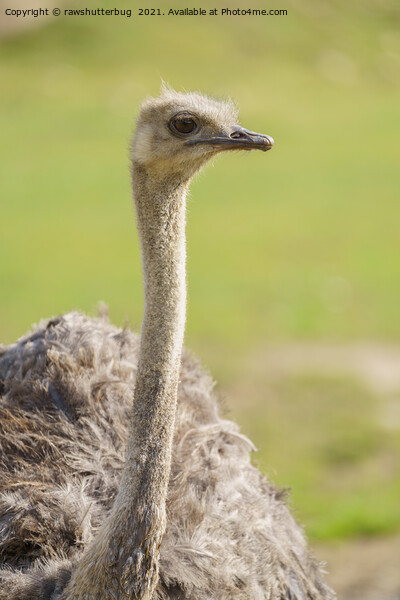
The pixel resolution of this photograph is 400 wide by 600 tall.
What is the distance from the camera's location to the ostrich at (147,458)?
309 centimetres

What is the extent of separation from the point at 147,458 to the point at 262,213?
16.0m

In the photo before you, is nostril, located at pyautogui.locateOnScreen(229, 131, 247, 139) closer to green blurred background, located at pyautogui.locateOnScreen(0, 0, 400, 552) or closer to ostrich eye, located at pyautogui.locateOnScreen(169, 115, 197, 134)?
ostrich eye, located at pyautogui.locateOnScreen(169, 115, 197, 134)

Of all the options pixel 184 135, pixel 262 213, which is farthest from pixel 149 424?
pixel 262 213

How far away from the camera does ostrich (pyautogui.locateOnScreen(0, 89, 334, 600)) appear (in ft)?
10.1

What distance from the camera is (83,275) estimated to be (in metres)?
14.3

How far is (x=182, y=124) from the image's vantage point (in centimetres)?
320

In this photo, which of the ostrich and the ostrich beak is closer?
the ostrich

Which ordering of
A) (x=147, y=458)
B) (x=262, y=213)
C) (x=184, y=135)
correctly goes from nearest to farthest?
(x=147, y=458) → (x=184, y=135) → (x=262, y=213)

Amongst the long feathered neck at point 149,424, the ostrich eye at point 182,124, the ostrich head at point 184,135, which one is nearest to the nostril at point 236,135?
the ostrich head at point 184,135

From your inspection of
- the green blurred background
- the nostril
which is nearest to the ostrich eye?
the nostril

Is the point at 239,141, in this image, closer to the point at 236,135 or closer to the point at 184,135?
the point at 236,135

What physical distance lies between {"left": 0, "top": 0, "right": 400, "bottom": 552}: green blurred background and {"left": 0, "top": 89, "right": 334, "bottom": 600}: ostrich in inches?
88.4

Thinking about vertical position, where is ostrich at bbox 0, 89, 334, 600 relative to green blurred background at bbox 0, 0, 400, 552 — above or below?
below

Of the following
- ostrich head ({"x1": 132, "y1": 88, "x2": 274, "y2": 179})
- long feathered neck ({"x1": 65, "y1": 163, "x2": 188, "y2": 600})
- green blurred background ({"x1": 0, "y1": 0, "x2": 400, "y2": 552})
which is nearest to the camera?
long feathered neck ({"x1": 65, "y1": 163, "x2": 188, "y2": 600})
